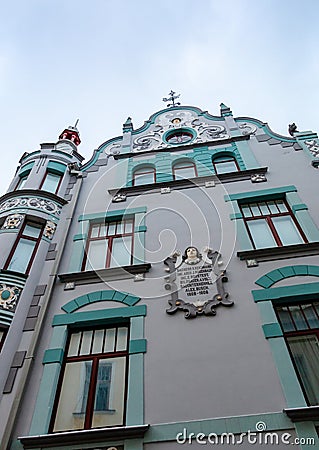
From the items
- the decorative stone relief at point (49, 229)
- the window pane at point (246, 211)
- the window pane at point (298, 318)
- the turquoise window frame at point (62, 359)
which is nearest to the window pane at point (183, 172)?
the window pane at point (246, 211)

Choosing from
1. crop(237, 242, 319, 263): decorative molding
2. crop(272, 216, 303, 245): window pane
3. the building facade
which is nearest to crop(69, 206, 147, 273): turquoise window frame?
the building facade

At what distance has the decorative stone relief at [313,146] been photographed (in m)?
13.5

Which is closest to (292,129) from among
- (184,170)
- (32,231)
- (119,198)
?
(184,170)

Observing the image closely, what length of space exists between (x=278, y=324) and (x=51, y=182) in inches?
391

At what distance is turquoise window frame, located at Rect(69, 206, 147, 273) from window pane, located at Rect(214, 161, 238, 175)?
3787mm

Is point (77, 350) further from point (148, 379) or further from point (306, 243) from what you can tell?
point (306, 243)

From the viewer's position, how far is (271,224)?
432 inches

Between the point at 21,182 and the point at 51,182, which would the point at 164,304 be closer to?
the point at 51,182

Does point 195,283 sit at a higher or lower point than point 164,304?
higher

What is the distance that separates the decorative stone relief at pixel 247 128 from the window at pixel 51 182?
26.4ft

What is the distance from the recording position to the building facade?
6691mm

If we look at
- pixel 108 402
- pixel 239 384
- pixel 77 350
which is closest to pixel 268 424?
pixel 239 384

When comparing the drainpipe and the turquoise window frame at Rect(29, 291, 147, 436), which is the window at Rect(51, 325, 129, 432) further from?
the drainpipe

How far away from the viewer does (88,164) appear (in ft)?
51.5
